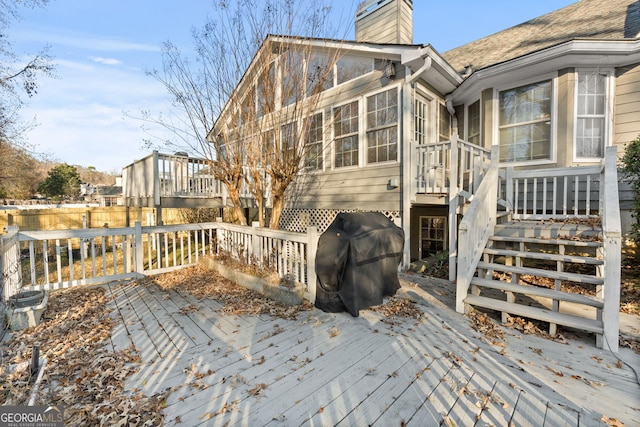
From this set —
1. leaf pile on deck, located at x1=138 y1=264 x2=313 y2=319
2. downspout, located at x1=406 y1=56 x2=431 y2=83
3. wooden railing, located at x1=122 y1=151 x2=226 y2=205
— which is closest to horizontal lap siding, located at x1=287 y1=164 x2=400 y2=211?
downspout, located at x1=406 y1=56 x2=431 y2=83

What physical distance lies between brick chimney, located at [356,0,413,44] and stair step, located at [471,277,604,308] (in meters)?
6.70

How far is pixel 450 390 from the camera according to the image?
2.05 meters

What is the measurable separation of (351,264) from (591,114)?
587 cm

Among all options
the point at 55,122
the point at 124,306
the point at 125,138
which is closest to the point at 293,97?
the point at 125,138

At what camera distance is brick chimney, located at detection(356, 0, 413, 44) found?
7.43 metres

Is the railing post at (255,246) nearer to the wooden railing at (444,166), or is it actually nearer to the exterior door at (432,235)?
the wooden railing at (444,166)

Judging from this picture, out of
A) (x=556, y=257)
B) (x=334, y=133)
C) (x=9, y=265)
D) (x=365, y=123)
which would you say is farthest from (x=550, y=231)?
(x=9, y=265)

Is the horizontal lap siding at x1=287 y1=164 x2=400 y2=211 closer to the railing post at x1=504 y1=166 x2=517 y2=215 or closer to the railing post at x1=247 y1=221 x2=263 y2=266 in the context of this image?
the railing post at x1=504 y1=166 x2=517 y2=215

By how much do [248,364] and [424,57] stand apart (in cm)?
605

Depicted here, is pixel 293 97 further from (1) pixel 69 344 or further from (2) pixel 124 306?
(1) pixel 69 344

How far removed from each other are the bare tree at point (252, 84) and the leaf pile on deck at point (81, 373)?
9.38 ft

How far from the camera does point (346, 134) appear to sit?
7176 millimetres

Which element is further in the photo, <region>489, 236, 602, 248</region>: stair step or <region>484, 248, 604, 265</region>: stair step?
<region>489, 236, 602, 248</region>: stair step

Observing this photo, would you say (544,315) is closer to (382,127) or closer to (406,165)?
(406,165)
